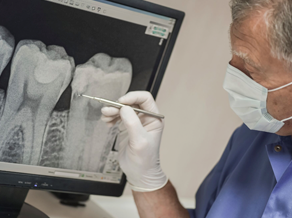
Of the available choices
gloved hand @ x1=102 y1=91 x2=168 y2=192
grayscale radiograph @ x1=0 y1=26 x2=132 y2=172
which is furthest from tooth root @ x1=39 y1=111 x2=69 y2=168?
gloved hand @ x1=102 y1=91 x2=168 y2=192

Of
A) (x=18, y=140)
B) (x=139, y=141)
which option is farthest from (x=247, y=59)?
(x=18, y=140)

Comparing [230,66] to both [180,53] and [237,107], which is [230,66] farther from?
[180,53]

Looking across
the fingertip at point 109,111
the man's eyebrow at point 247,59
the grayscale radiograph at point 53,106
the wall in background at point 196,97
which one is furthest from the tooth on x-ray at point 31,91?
the wall in background at point 196,97

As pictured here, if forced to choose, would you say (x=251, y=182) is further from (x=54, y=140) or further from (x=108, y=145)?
(x=54, y=140)

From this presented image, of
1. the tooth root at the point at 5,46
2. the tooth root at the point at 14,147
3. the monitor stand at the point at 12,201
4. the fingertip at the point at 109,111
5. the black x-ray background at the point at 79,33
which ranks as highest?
the black x-ray background at the point at 79,33

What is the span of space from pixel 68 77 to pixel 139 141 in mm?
263

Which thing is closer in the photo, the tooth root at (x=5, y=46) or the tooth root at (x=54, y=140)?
the tooth root at (x=5, y=46)

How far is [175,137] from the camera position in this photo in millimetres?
1547

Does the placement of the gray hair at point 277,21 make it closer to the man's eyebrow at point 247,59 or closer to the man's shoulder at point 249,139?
the man's eyebrow at point 247,59

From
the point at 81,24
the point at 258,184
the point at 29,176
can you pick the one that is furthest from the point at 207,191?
the point at 81,24

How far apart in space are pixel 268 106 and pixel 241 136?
296mm

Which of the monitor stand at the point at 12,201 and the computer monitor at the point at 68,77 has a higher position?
the computer monitor at the point at 68,77

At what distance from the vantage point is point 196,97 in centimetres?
153

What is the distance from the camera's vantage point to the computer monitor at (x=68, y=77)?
84cm
